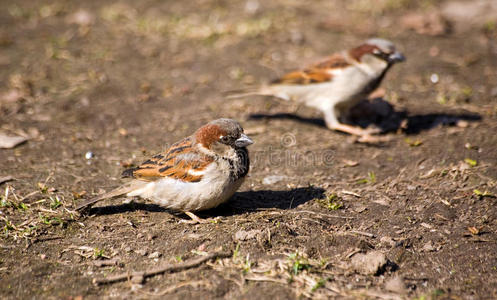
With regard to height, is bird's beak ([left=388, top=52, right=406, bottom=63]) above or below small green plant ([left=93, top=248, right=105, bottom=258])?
above

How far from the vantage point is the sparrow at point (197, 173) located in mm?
4488

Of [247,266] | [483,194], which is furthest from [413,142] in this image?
[247,266]

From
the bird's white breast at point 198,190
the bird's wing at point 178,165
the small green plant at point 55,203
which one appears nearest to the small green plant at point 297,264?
the bird's white breast at point 198,190

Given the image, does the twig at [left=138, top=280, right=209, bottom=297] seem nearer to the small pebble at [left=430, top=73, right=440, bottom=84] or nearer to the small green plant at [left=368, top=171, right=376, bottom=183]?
the small green plant at [left=368, top=171, right=376, bottom=183]

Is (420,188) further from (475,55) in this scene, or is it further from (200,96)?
(475,55)

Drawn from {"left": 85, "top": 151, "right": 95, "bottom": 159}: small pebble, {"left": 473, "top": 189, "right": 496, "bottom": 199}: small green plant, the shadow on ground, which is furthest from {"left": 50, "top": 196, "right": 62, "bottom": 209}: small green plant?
{"left": 473, "top": 189, "right": 496, "bottom": 199}: small green plant

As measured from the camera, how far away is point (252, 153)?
6223mm

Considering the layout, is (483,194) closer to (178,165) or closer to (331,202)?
(331,202)

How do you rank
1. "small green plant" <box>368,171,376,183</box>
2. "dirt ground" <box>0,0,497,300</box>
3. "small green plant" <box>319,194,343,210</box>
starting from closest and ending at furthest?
"dirt ground" <box>0,0,497,300</box> < "small green plant" <box>319,194,343,210</box> < "small green plant" <box>368,171,376,183</box>

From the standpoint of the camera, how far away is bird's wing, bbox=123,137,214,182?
4555 millimetres

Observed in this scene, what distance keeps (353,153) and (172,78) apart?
3.68 metres

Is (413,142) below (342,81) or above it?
below

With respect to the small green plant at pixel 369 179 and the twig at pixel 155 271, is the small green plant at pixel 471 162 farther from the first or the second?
the twig at pixel 155 271

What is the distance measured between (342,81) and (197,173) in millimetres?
3121
